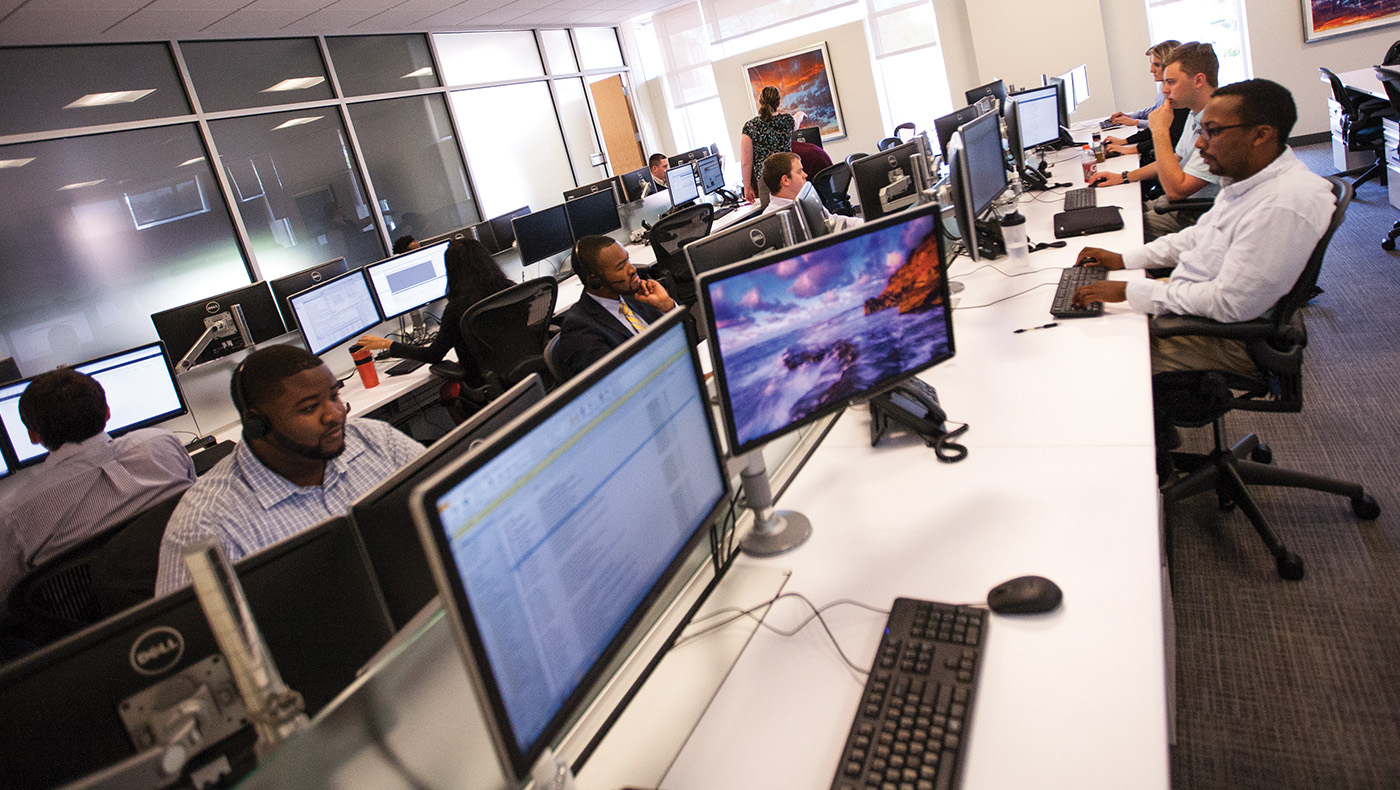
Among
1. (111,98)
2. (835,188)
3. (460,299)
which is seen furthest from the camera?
(835,188)

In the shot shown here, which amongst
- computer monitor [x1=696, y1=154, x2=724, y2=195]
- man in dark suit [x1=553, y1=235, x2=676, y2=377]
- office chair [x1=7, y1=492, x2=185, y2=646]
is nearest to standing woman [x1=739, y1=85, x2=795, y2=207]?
computer monitor [x1=696, y1=154, x2=724, y2=195]

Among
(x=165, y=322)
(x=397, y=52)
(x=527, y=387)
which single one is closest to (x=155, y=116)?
(x=397, y=52)

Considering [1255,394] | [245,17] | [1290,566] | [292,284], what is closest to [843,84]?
[245,17]

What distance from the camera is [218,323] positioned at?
3.65 meters

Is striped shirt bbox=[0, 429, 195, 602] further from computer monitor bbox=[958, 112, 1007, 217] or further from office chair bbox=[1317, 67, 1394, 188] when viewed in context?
office chair bbox=[1317, 67, 1394, 188]

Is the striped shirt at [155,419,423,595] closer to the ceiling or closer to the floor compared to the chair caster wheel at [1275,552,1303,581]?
closer to the ceiling

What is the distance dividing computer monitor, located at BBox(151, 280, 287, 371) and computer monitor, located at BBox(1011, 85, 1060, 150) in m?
4.36

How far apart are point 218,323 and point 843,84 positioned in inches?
308

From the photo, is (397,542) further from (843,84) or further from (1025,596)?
(843,84)

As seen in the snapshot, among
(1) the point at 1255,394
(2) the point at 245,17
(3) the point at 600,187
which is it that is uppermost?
(2) the point at 245,17

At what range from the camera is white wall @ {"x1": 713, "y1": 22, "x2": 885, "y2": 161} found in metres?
9.35

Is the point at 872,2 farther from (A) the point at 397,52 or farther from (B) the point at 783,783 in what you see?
(B) the point at 783,783

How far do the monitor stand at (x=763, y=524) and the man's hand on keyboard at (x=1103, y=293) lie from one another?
1275 mm

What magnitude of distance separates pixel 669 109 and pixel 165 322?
8092 mm
